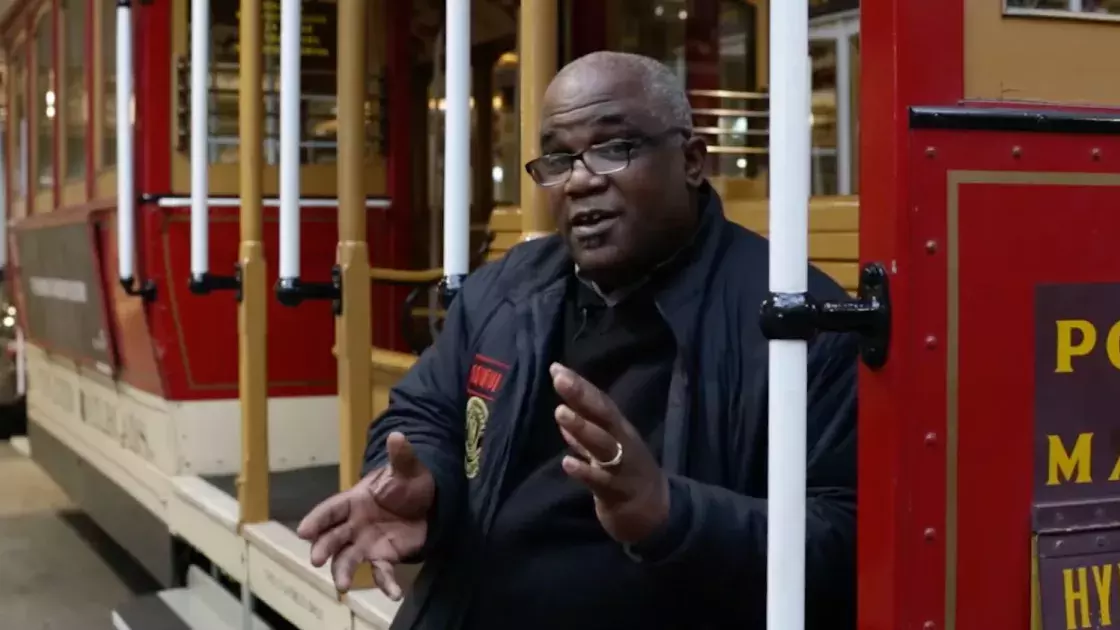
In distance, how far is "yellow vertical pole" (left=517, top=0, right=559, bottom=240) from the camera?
204 centimetres

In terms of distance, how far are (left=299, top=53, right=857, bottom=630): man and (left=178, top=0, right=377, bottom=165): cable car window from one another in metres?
2.83

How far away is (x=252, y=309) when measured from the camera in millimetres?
3451

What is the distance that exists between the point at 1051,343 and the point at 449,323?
0.81 m

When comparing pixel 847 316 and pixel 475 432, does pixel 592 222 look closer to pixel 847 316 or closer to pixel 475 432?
pixel 475 432

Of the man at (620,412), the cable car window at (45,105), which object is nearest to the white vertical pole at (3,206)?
the cable car window at (45,105)

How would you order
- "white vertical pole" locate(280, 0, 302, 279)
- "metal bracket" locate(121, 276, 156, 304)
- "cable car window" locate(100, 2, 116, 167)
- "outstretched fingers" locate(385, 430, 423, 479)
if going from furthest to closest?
1. "cable car window" locate(100, 2, 116, 167)
2. "metal bracket" locate(121, 276, 156, 304)
3. "white vertical pole" locate(280, 0, 302, 279)
4. "outstretched fingers" locate(385, 430, 423, 479)

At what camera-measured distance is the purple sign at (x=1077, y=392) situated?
1.21 m

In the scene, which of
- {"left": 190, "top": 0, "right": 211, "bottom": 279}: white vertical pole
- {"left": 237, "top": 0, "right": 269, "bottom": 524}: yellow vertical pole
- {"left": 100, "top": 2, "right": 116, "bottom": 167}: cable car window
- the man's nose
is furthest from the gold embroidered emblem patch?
{"left": 100, "top": 2, "right": 116, "bottom": 167}: cable car window

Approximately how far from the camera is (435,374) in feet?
5.75

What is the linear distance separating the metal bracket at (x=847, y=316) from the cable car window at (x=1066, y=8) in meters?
0.28

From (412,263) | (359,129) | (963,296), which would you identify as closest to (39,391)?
(412,263)

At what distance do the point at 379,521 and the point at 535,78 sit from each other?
803mm

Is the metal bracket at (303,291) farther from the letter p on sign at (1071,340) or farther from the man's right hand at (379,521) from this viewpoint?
the letter p on sign at (1071,340)

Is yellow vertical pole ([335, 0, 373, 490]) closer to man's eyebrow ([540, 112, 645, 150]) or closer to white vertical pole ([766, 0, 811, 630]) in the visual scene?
man's eyebrow ([540, 112, 645, 150])
